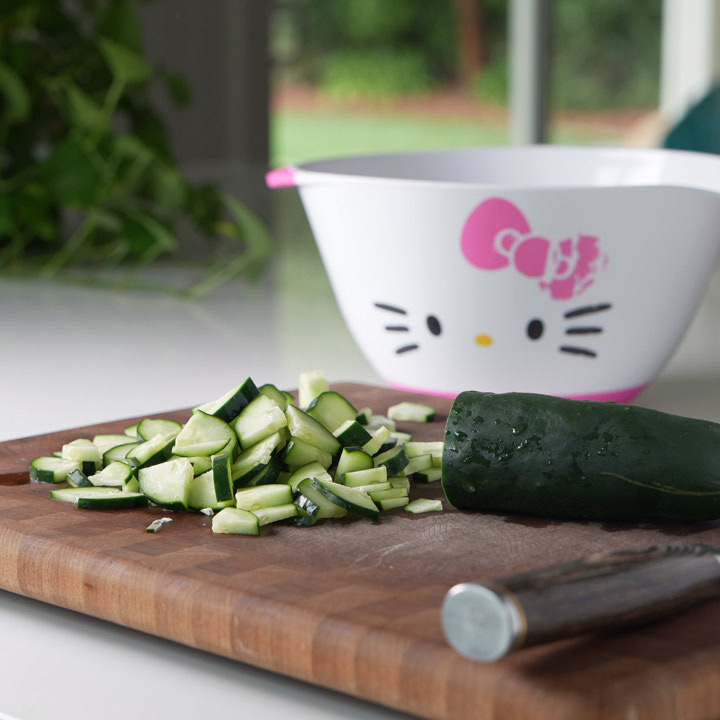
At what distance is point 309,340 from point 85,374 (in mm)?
333

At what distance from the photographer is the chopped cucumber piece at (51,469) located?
0.92 m

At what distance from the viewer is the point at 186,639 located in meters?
0.68

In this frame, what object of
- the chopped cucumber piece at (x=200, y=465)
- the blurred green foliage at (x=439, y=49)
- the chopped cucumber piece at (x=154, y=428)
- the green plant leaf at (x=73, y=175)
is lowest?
the chopped cucumber piece at (x=154, y=428)

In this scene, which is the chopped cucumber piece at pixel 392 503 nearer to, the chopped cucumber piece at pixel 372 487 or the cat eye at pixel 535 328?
the chopped cucumber piece at pixel 372 487

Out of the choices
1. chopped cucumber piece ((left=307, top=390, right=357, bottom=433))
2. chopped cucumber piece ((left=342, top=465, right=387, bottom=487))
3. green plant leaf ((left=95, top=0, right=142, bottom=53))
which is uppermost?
green plant leaf ((left=95, top=0, right=142, bottom=53))

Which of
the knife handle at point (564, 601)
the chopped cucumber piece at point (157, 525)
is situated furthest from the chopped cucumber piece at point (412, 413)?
the knife handle at point (564, 601)

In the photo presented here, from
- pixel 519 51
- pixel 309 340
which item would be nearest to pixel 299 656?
pixel 309 340

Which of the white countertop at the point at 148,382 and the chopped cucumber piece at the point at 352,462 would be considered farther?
the chopped cucumber piece at the point at 352,462

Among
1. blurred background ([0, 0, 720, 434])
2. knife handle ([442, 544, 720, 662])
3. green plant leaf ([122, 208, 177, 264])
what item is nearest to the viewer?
knife handle ([442, 544, 720, 662])

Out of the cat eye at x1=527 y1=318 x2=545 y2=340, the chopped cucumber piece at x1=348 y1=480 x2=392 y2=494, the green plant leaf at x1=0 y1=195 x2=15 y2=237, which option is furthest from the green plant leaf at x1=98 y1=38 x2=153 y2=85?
the chopped cucumber piece at x1=348 y1=480 x2=392 y2=494

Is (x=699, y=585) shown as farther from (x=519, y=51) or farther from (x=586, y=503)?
(x=519, y=51)

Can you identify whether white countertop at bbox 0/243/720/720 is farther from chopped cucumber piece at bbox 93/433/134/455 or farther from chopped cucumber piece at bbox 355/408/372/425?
chopped cucumber piece at bbox 355/408/372/425

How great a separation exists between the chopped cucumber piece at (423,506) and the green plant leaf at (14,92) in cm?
138

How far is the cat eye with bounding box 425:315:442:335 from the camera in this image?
3.76 feet
